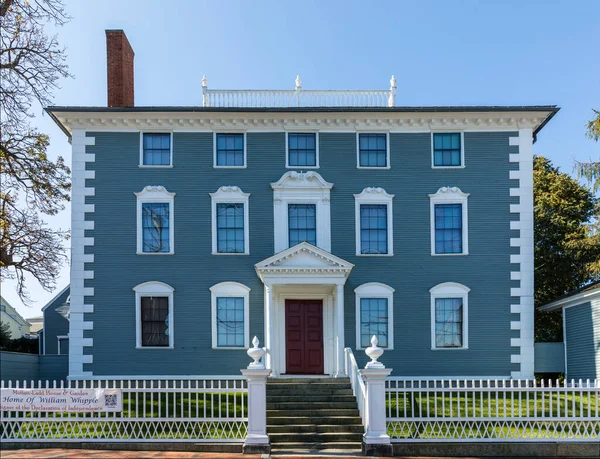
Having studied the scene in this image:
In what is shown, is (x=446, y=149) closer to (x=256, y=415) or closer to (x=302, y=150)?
(x=302, y=150)

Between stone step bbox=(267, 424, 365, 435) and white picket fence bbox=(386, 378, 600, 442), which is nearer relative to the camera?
white picket fence bbox=(386, 378, 600, 442)

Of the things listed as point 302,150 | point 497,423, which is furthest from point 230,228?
point 497,423

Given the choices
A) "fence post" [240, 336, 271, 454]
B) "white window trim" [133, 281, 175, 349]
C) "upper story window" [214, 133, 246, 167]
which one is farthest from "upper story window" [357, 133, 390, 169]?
"fence post" [240, 336, 271, 454]

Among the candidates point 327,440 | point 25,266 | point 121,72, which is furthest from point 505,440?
point 25,266

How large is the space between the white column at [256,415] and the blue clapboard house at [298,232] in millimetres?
5615

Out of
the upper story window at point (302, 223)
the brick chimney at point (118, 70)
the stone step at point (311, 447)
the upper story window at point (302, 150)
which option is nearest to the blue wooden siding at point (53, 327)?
the brick chimney at point (118, 70)

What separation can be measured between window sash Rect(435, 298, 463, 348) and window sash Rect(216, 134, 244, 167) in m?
7.42

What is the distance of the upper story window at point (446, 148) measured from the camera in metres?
20.4

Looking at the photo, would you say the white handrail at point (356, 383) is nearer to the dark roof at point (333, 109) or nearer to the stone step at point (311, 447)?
the stone step at point (311, 447)

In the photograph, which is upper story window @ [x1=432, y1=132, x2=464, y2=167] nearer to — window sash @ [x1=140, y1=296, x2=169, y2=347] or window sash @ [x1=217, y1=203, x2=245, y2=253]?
window sash @ [x1=217, y1=203, x2=245, y2=253]

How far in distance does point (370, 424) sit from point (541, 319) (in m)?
21.0

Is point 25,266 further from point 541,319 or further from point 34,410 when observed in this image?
point 541,319

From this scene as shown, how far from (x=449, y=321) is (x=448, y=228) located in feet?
9.22

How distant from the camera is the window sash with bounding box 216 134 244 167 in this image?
20312mm
